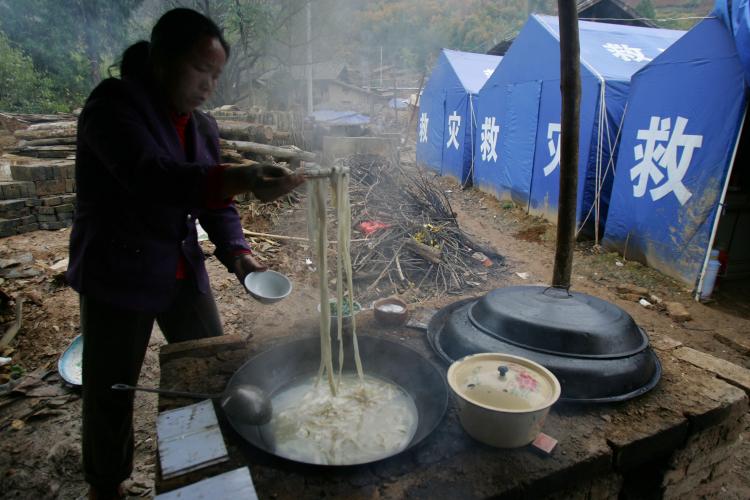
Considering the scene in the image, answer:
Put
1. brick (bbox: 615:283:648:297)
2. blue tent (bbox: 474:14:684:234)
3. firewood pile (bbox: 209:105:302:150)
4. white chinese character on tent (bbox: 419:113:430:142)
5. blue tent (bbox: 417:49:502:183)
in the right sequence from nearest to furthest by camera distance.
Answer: brick (bbox: 615:283:648:297), blue tent (bbox: 474:14:684:234), firewood pile (bbox: 209:105:302:150), blue tent (bbox: 417:49:502:183), white chinese character on tent (bbox: 419:113:430:142)

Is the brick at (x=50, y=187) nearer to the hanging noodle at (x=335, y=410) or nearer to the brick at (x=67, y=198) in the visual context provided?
the brick at (x=67, y=198)

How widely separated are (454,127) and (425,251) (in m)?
8.62

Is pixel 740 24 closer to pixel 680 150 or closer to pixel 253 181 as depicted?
pixel 680 150

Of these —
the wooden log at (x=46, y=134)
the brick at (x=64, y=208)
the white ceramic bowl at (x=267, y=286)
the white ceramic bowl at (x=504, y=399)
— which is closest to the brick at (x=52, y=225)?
the brick at (x=64, y=208)

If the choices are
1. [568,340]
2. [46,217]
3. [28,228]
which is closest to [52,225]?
[46,217]

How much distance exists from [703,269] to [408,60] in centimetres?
5046

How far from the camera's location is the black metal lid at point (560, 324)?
236 cm

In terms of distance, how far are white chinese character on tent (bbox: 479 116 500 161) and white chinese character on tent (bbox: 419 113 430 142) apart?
4.65 metres

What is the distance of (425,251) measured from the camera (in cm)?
701

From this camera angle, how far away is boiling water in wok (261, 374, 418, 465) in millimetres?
2148

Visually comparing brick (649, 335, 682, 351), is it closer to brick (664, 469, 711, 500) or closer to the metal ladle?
brick (664, 469, 711, 500)

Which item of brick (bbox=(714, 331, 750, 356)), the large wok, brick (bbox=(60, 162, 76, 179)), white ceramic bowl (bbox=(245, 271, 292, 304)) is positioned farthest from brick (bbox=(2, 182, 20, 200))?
brick (bbox=(714, 331, 750, 356))

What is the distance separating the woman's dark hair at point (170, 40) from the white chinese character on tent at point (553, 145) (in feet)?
27.1

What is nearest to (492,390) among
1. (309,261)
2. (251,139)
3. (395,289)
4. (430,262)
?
(395,289)
